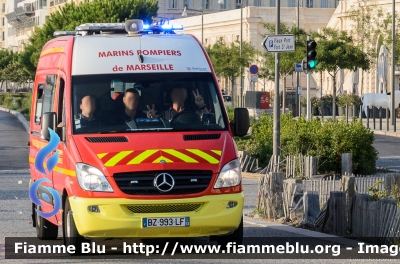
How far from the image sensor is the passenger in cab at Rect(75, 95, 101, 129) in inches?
477

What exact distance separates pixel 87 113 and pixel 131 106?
18.2 inches

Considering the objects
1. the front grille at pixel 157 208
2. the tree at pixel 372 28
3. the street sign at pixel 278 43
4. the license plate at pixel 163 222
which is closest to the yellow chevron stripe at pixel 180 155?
the front grille at pixel 157 208

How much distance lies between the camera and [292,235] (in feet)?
44.2

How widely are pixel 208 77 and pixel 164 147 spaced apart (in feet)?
4.77

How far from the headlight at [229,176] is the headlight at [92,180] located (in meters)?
1.08

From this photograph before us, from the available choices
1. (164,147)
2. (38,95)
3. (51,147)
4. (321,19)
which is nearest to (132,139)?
(164,147)

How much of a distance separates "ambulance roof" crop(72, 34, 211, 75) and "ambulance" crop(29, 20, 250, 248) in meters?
0.01

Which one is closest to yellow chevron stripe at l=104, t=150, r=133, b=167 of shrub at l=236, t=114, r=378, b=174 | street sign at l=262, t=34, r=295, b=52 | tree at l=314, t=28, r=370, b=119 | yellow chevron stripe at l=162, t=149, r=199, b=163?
yellow chevron stripe at l=162, t=149, r=199, b=163

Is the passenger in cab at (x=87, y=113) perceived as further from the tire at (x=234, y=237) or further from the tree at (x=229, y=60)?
the tree at (x=229, y=60)

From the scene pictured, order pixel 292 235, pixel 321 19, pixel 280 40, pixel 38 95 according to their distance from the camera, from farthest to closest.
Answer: pixel 321 19 → pixel 280 40 → pixel 38 95 → pixel 292 235

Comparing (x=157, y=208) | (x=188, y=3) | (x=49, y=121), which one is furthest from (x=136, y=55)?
(x=188, y=3)

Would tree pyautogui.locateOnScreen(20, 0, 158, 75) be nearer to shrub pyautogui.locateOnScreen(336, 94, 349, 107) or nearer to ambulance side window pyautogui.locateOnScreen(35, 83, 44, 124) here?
shrub pyautogui.locateOnScreen(336, 94, 349, 107)

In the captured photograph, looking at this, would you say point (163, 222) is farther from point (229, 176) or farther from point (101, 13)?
point (101, 13)

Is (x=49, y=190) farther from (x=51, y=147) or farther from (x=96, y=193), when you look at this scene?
(x=96, y=193)
